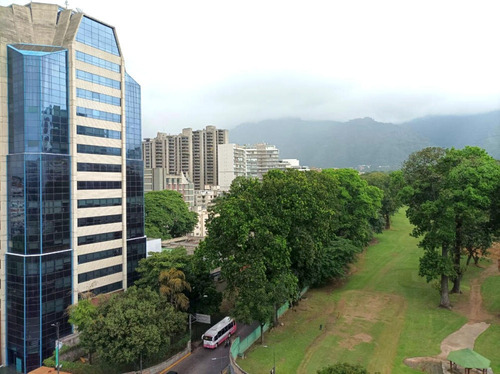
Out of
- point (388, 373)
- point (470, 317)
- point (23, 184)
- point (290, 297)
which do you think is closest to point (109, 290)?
point (23, 184)

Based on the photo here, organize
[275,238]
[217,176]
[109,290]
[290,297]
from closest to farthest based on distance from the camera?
[275,238] < [290,297] < [109,290] < [217,176]

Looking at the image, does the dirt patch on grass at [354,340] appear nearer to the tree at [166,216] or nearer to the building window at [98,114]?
the building window at [98,114]

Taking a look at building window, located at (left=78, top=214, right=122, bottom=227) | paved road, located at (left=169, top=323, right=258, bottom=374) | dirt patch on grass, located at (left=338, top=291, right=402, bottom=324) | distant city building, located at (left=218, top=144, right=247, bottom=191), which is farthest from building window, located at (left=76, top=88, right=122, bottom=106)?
distant city building, located at (left=218, top=144, right=247, bottom=191)

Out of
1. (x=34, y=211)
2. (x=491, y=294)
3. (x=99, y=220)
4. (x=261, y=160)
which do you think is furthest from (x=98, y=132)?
(x=261, y=160)

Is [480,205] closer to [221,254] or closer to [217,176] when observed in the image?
[221,254]

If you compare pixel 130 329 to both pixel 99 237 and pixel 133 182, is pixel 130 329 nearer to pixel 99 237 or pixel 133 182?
pixel 99 237

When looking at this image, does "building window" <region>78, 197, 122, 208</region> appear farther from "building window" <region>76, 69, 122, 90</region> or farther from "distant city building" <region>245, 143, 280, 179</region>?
"distant city building" <region>245, 143, 280, 179</region>
